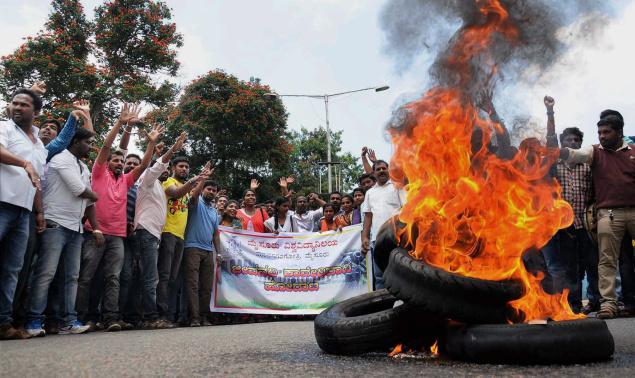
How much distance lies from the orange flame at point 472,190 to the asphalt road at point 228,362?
80 centimetres

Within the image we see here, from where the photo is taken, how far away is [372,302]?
4.67 metres

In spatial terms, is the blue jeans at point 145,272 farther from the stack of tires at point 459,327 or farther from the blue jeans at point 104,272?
the stack of tires at point 459,327

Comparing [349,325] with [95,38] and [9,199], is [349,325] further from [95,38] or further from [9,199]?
[95,38]

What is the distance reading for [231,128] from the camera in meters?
30.3

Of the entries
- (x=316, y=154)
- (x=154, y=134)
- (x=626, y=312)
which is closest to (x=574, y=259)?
(x=626, y=312)

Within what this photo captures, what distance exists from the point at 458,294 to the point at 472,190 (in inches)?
43.9

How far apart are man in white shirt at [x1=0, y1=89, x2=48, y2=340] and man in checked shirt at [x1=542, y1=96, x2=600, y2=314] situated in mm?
6412

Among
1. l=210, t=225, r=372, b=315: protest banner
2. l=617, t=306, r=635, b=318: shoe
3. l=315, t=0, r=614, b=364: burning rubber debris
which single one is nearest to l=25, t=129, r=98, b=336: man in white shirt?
l=210, t=225, r=372, b=315: protest banner

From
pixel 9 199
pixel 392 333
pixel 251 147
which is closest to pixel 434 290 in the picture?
pixel 392 333

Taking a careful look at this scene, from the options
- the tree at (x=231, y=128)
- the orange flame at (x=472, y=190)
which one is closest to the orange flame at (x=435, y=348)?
the orange flame at (x=472, y=190)

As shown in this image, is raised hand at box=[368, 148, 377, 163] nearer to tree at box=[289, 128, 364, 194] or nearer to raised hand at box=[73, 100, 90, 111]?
raised hand at box=[73, 100, 90, 111]

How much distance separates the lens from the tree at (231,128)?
29.8m

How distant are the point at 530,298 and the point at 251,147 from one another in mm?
27811

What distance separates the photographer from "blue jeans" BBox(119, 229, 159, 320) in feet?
22.3
